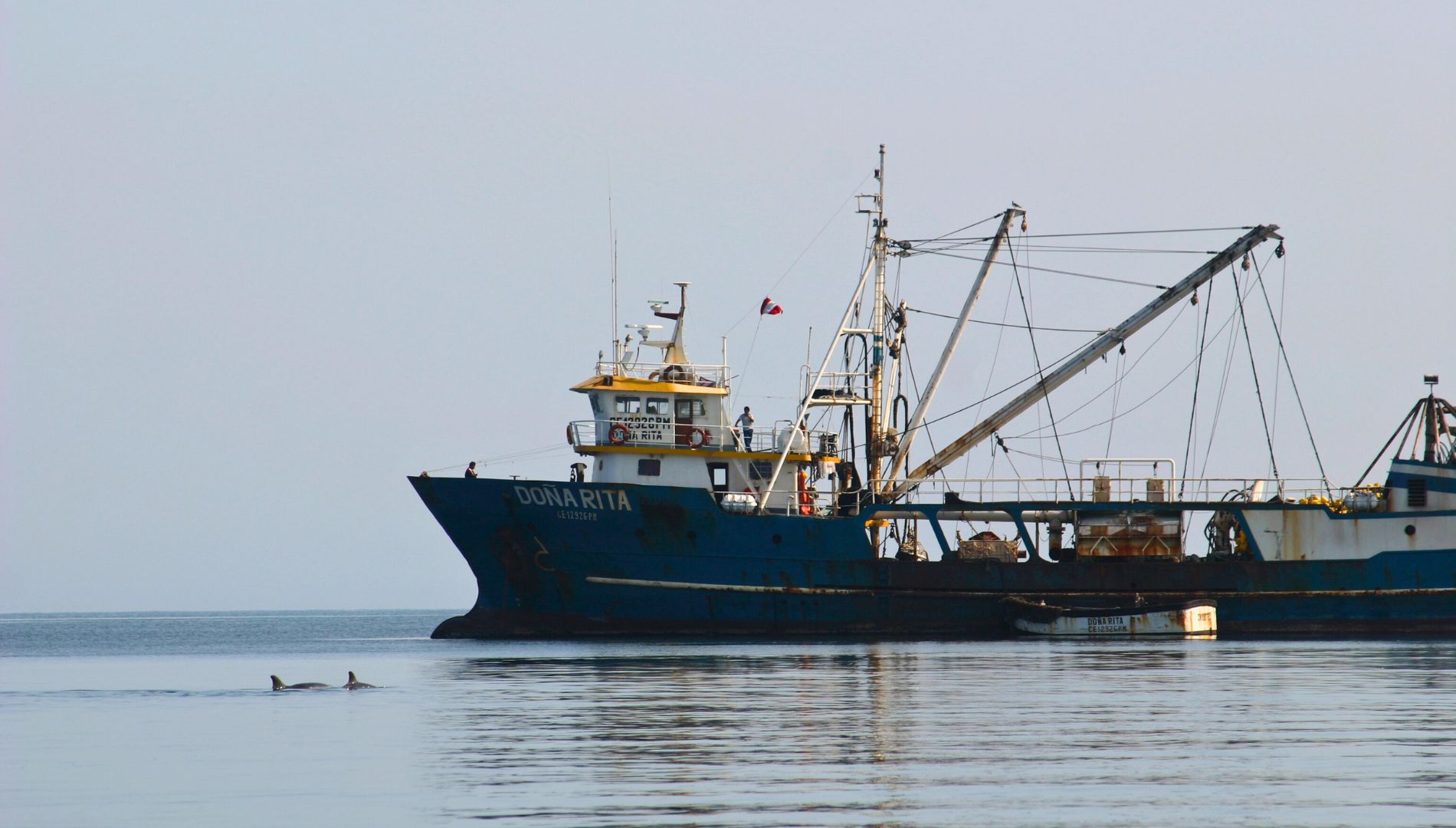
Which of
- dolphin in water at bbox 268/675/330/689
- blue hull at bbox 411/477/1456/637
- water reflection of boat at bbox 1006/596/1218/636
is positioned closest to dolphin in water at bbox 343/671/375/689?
dolphin in water at bbox 268/675/330/689

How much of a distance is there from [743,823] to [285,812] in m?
4.19

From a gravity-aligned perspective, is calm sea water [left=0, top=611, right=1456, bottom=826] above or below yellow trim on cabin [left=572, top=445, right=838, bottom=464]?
below

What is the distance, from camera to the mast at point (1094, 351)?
46438 millimetres

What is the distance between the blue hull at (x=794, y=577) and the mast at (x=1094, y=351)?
3.57 metres

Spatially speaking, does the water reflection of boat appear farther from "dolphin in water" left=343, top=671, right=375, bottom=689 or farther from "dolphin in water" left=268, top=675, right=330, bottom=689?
"dolphin in water" left=268, top=675, right=330, bottom=689

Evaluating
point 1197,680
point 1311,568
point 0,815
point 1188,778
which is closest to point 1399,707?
point 1197,680

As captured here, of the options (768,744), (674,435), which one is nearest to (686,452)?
(674,435)

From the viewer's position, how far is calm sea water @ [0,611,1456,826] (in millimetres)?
15125

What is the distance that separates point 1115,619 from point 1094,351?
7533 mm

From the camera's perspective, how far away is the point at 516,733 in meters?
21.5

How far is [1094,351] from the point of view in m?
47.2

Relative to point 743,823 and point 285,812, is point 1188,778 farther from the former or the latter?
point 285,812

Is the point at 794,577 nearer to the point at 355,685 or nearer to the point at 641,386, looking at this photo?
the point at 641,386

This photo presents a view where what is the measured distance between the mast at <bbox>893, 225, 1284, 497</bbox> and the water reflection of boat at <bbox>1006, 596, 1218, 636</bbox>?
14.8 ft
